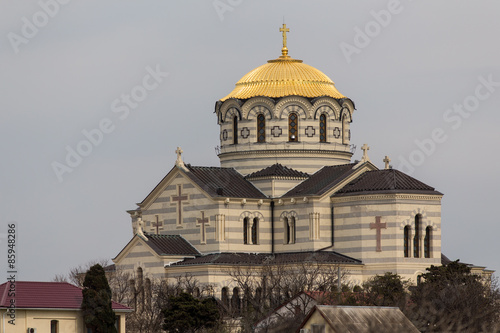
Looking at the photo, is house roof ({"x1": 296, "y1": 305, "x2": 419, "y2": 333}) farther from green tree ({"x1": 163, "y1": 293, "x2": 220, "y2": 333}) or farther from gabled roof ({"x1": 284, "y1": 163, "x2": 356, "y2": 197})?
gabled roof ({"x1": 284, "y1": 163, "x2": 356, "y2": 197})

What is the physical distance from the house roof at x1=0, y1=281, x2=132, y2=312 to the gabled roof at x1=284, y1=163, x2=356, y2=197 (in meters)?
21.5

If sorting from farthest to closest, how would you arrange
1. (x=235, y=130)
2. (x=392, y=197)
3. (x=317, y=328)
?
(x=235, y=130), (x=392, y=197), (x=317, y=328)

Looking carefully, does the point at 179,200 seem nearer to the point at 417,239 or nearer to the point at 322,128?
the point at 322,128

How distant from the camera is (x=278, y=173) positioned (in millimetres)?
105312

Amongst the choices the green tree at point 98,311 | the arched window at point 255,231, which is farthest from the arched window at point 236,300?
the green tree at point 98,311

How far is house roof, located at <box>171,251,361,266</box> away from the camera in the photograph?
9994cm

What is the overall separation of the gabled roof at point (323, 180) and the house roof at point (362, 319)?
90.6 feet

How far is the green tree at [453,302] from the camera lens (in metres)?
81.8

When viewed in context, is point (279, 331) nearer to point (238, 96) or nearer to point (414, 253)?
point (414, 253)

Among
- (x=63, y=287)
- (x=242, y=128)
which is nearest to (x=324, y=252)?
(x=242, y=128)

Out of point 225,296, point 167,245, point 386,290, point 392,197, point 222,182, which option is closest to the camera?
point 386,290

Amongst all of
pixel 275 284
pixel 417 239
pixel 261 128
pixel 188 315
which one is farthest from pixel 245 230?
pixel 188 315

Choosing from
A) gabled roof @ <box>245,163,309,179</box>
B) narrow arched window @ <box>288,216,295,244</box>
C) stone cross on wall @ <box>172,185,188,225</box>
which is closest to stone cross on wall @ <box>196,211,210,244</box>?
stone cross on wall @ <box>172,185,188,225</box>

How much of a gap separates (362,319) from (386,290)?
21.4m
